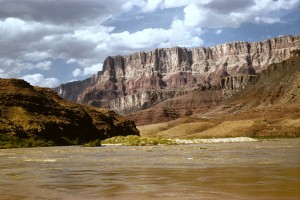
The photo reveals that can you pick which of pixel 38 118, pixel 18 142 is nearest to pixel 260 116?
pixel 38 118

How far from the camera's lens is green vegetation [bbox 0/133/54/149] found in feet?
145

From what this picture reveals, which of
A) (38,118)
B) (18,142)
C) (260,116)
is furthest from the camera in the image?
(260,116)

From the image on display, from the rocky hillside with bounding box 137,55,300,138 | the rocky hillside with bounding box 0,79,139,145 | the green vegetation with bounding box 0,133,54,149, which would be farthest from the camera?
the rocky hillside with bounding box 137,55,300,138

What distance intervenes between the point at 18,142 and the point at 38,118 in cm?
571

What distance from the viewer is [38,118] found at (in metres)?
51.2

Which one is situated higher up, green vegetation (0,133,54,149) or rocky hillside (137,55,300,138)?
rocky hillside (137,55,300,138)

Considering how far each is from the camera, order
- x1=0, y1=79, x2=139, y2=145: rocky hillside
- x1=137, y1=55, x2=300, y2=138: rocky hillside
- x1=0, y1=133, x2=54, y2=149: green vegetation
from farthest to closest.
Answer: x1=137, y1=55, x2=300, y2=138: rocky hillside → x1=0, y1=79, x2=139, y2=145: rocky hillside → x1=0, y1=133, x2=54, y2=149: green vegetation

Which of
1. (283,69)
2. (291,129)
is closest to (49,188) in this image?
(291,129)

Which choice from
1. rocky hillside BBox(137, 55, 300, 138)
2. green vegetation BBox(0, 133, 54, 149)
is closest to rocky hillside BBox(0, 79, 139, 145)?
green vegetation BBox(0, 133, 54, 149)

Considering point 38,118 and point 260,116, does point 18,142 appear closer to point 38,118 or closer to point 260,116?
point 38,118

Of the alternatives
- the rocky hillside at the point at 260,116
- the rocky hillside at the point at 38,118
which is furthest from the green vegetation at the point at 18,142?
the rocky hillside at the point at 260,116

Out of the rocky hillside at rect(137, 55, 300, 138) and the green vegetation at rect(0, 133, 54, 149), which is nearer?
the green vegetation at rect(0, 133, 54, 149)

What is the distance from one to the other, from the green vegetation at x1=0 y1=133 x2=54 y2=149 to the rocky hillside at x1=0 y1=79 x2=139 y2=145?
0.25 metres

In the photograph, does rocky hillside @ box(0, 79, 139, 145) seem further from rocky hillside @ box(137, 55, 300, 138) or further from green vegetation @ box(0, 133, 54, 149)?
rocky hillside @ box(137, 55, 300, 138)
